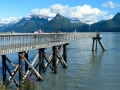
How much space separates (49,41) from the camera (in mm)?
39500

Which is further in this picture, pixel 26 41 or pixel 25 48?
pixel 26 41

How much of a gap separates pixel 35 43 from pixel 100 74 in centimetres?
1168

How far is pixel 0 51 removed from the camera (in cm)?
2634

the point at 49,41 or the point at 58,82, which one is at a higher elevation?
the point at 49,41

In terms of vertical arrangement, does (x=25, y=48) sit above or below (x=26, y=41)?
below

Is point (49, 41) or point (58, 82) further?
point (49, 41)

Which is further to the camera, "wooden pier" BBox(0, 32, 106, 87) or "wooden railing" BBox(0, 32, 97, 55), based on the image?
"wooden pier" BBox(0, 32, 106, 87)

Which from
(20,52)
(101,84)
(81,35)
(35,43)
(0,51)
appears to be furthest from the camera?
(81,35)

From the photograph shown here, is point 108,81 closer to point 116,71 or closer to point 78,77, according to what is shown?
point 78,77

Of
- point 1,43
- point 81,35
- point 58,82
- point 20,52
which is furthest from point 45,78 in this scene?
point 81,35

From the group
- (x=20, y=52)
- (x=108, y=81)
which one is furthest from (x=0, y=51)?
(x=108, y=81)

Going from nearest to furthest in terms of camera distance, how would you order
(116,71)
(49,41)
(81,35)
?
(49,41) < (116,71) < (81,35)

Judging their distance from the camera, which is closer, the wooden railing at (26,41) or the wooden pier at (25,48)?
the wooden railing at (26,41)

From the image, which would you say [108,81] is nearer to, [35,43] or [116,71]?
[116,71]
